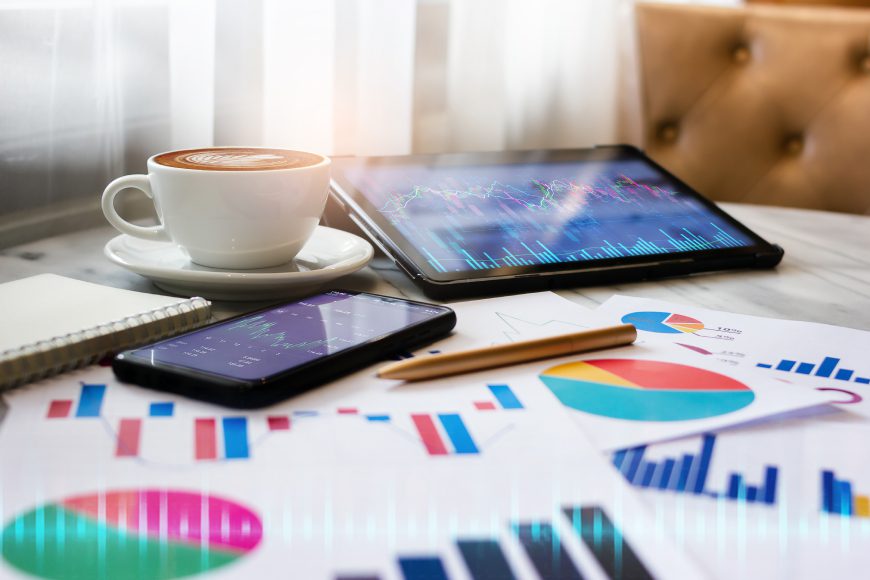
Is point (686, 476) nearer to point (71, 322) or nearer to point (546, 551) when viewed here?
point (546, 551)

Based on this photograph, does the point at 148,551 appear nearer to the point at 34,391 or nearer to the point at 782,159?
the point at 34,391

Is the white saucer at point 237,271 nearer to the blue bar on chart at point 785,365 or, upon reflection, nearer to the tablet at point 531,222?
the tablet at point 531,222

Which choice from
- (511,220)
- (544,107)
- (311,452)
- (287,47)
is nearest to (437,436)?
(311,452)

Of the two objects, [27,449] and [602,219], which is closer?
[27,449]

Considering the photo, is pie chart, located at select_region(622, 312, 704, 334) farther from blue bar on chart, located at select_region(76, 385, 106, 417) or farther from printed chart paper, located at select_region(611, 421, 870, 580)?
blue bar on chart, located at select_region(76, 385, 106, 417)

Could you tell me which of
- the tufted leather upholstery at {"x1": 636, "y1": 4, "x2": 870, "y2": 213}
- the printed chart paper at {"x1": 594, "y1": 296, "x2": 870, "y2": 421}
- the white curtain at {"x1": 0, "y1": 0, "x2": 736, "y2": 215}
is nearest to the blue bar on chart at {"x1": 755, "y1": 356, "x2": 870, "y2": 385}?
the printed chart paper at {"x1": 594, "y1": 296, "x2": 870, "y2": 421}

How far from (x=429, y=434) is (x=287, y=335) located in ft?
0.48

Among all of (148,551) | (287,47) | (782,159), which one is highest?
(287,47)

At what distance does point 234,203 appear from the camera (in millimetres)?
671

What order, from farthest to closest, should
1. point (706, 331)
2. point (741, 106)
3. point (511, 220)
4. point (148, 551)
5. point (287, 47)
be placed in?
point (741, 106), point (287, 47), point (511, 220), point (706, 331), point (148, 551)

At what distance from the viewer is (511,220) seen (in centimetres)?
83

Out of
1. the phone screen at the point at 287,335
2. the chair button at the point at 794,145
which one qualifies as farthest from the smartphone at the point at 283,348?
the chair button at the point at 794,145

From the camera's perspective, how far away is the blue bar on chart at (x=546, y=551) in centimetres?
35

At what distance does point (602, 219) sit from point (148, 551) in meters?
0.60
